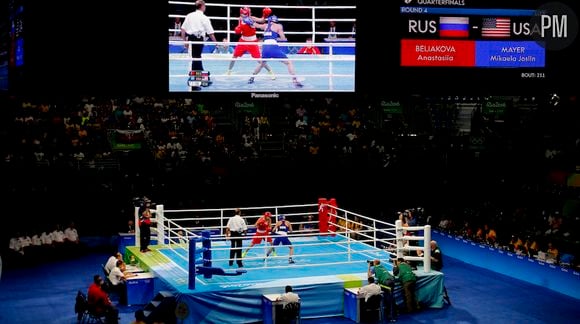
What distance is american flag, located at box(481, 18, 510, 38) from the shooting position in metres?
16.4

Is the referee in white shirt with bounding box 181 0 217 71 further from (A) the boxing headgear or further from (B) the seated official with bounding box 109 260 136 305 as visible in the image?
(B) the seated official with bounding box 109 260 136 305

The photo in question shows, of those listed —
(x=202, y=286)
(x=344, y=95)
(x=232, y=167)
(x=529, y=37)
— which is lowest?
(x=202, y=286)

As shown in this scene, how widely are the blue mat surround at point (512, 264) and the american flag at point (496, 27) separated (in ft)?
18.8

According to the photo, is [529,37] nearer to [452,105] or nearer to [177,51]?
[177,51]

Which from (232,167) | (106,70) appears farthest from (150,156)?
(106,70)

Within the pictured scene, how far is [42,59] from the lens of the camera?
14.6m

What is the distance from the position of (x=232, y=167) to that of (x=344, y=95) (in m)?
10.0

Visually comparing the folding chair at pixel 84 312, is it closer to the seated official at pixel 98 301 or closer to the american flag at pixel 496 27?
the seated official at pixel 98 301

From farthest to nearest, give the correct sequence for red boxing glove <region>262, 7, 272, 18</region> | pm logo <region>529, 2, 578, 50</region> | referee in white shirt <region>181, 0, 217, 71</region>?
pm logo <region>529, 2, 578, 50</region>
red boxing glove <region>262, 7, 272, 18</region>
referee in white shirt <region>181, 0, 217, 71</region>

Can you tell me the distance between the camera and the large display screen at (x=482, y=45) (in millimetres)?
16078

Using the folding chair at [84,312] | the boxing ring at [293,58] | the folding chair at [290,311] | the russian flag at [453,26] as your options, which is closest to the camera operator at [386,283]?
the folding chair at [290,311]

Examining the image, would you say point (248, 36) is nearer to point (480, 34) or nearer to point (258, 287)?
point (480, 34)

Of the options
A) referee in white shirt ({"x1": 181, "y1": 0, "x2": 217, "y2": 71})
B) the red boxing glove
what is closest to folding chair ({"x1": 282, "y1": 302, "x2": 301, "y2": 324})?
referee in white shirt ({"x1": 181, "y1": 0, "x2": 217, "y2": 71})

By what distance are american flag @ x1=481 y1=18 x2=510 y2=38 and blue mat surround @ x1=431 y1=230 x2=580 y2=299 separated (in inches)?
225
